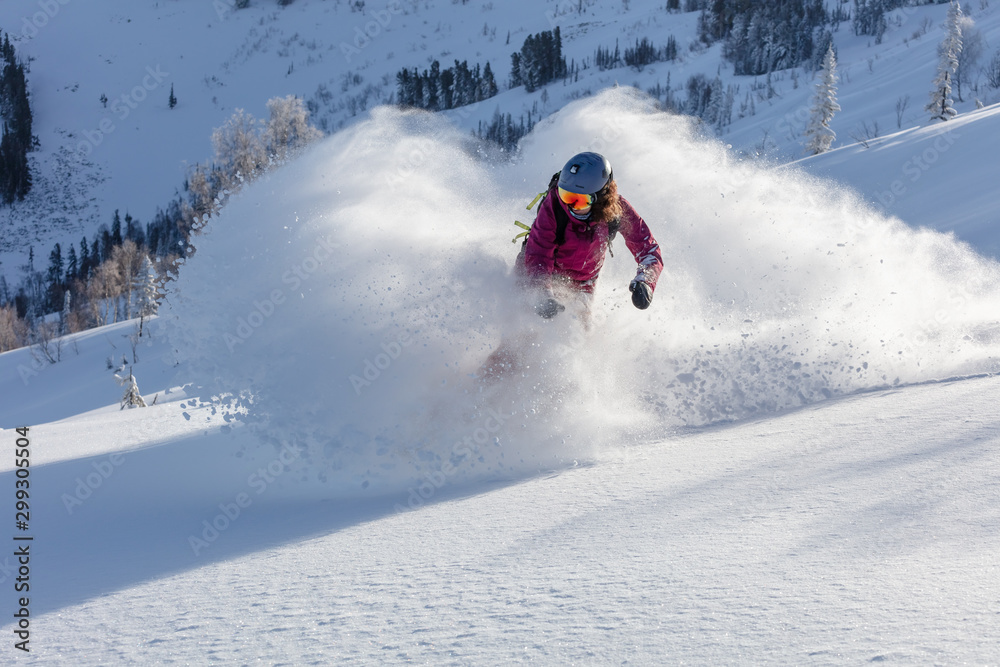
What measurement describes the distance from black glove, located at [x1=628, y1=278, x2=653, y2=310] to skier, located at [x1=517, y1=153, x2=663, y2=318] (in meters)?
0.12

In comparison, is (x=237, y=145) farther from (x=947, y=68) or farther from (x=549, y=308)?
(x=947, y=68)

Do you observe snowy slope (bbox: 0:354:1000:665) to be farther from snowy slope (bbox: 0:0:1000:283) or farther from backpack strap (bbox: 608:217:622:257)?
snowy slope (bbox: 0:0:1000:283)

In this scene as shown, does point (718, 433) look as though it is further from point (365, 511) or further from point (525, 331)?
point (365, 511)

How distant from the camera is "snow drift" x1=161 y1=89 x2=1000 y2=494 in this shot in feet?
12.1

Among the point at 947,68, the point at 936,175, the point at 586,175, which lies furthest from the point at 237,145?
the point at 947,68

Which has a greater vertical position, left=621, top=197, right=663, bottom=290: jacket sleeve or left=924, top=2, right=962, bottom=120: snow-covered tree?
left=924, top=2, right=962, bottom=120: snow-covered tree

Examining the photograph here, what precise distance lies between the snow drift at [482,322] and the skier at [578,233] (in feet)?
0.78

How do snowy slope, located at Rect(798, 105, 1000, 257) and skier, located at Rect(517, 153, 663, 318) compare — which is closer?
skier, located at Rect(517, 153, 663, 318)

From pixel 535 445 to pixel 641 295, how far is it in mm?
1158

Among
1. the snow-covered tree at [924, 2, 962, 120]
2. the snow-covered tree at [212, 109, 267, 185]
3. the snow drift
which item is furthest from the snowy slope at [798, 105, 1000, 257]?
the snow-covered tree at [212, 109, 267, 185]

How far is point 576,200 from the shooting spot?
438 centimetres

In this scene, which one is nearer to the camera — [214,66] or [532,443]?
[532,443]

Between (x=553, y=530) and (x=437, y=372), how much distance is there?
5.62 feet

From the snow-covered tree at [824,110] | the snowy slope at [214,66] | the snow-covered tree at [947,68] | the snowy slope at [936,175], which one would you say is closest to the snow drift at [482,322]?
the snowy slope at [936,175]
